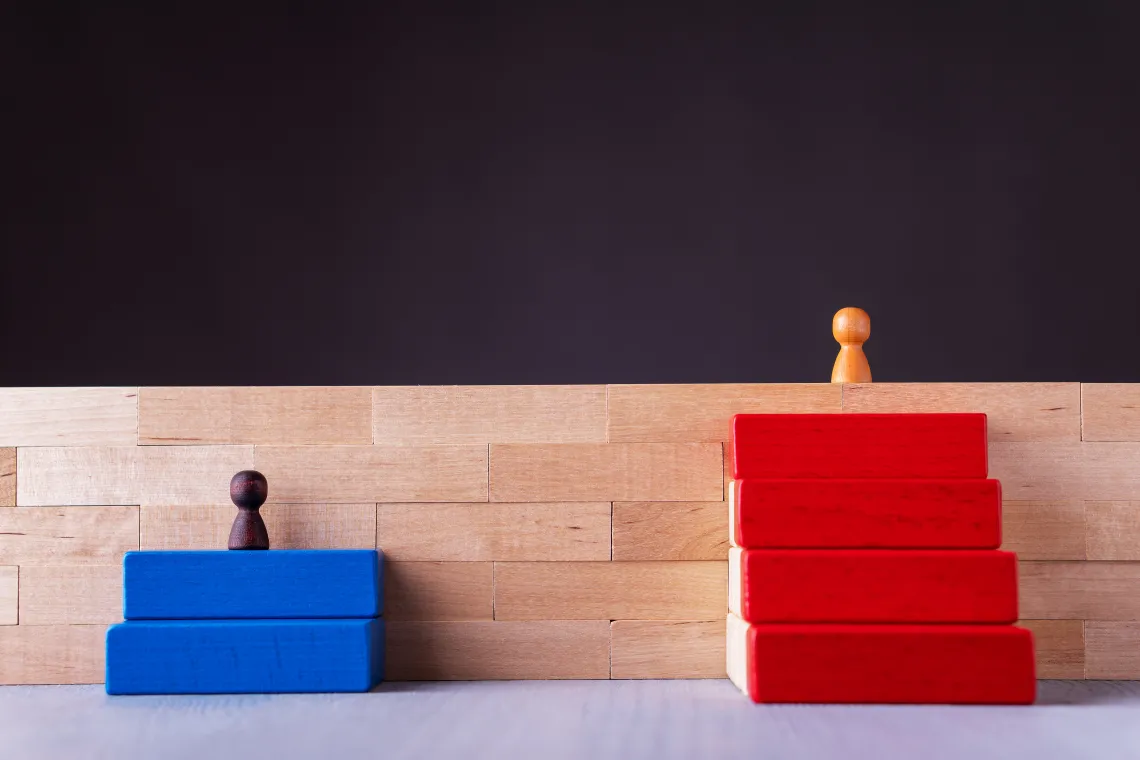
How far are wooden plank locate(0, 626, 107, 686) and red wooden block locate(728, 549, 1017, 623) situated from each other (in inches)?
33.1

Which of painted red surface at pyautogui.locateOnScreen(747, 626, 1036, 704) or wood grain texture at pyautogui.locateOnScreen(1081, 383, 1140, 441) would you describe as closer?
painted red surface at pyautogui.locateOnScreen(747, 626, 1036, 704)

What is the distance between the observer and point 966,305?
7.88 ft

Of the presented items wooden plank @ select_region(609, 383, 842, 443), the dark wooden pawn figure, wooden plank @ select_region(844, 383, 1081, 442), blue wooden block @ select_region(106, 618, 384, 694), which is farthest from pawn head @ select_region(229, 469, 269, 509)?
wooden plank @ select_region(844, 383, 1081, 442)

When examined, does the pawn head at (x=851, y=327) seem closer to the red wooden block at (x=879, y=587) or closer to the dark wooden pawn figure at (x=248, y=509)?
the red wooden block at (x=879, y=587)

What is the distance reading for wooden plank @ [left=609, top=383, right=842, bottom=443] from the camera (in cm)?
146

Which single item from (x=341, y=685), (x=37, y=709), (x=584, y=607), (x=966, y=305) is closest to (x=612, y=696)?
(x=584, y=607)

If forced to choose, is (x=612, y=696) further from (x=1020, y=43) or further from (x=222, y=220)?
(x=1020, y=43)

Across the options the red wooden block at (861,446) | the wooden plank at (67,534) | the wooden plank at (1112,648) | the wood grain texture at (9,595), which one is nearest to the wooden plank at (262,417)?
the wooden plank at (67,534)

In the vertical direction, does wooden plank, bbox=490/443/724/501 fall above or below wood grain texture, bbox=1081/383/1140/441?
below

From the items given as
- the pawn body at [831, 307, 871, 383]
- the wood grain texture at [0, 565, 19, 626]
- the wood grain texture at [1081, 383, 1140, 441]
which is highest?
the pawn body at [831, 307, 871, 383]

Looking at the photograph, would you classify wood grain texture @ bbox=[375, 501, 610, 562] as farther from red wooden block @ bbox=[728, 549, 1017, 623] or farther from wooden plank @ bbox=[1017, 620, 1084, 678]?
Answer: wooden plank @ bbox=[1017, 620, 1084, 678]

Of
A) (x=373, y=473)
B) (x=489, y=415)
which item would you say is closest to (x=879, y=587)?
(x=489, y=415)

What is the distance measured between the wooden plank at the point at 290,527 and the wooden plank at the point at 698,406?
351 millimetres

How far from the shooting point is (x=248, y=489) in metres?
1.39
